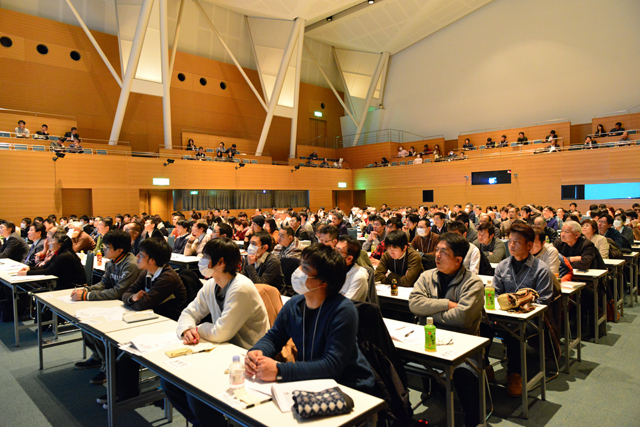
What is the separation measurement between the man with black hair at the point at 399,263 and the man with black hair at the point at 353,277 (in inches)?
36.2

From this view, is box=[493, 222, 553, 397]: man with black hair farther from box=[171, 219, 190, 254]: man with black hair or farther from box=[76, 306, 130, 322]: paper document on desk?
box=[171, 219, 190, 254]: man with black hair

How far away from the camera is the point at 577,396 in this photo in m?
3.62

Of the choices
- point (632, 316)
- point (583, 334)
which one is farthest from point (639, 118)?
point (583, 334)

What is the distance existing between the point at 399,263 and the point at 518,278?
4.31 feet

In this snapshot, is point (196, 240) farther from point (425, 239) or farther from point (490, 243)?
point (490, 243)

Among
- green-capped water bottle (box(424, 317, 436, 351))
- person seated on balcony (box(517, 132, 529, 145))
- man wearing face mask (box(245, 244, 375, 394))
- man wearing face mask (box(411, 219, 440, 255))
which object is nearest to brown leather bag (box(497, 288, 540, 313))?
green-capped water bottle (box(424, 317, 436, 351))

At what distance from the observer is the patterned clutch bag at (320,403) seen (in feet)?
5.74

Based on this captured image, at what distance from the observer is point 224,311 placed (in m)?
2.73

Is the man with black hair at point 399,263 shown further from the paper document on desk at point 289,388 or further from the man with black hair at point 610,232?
the man with black hair at point 610,232

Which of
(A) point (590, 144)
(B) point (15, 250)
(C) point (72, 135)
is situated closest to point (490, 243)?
(B) point (15, 250)

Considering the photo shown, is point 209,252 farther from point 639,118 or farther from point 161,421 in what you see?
point 639,118

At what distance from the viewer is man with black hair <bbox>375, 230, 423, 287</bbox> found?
178 inches

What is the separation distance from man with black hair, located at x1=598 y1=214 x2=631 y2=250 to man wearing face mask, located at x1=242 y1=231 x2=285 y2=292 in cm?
559

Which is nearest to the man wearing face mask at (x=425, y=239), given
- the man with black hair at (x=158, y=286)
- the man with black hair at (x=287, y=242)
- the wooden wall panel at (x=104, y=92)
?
the man with black hair at (x=287, y=242)
